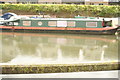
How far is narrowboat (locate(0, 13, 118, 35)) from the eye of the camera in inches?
672

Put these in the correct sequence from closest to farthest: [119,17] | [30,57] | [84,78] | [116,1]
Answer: [84,78] → [30,57] → [119,17] → [116,1]

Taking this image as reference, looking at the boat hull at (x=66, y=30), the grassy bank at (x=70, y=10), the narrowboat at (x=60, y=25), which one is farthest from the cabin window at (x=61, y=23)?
the grassy bank at (x=70, y=10)

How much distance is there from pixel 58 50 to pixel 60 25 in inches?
238

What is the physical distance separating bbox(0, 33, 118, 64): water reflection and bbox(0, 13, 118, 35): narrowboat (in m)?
0.79

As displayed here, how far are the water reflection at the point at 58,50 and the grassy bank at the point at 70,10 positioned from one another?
6411 millimetres

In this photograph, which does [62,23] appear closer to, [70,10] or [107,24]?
[107,24]

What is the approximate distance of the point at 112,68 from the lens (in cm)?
667

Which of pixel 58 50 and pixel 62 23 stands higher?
pixel 62 23

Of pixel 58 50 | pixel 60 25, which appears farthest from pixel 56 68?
pixel 60 25

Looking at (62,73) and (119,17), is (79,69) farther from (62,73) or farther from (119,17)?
(119,17)

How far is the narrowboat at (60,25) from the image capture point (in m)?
17.1

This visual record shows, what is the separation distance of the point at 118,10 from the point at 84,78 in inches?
670

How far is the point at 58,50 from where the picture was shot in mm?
11703

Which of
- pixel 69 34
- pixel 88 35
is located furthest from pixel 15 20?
pixel 88 35
